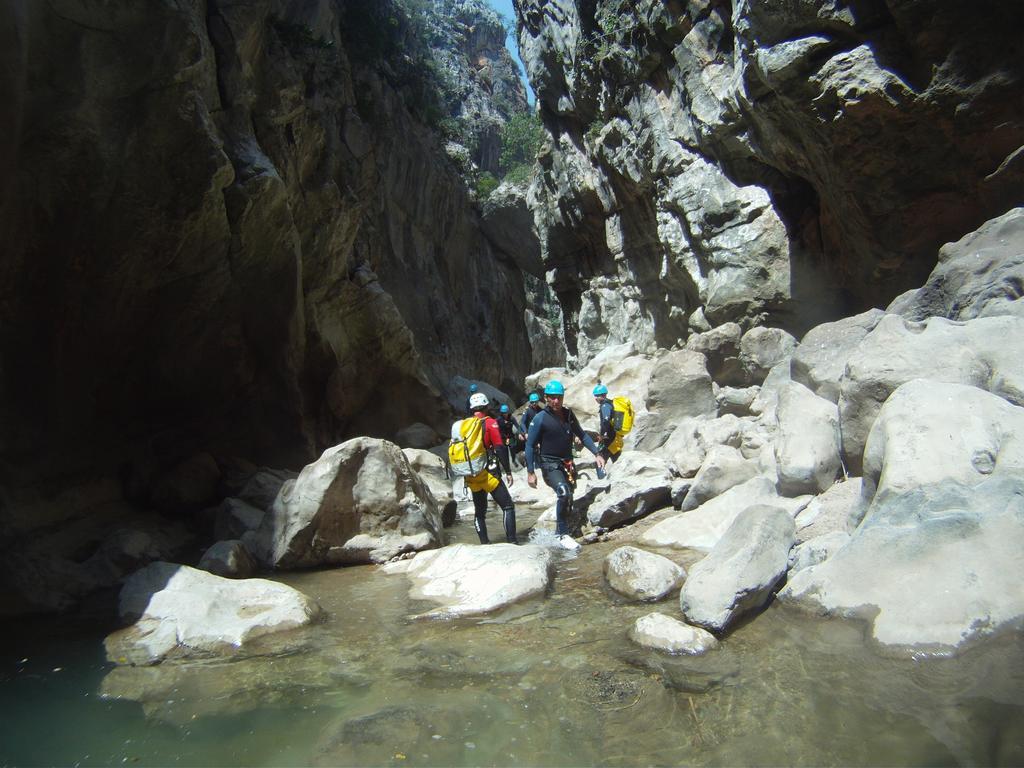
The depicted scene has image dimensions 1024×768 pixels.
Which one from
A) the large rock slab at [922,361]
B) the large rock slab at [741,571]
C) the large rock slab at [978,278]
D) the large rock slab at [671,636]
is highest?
the large rock slab at [978,278]

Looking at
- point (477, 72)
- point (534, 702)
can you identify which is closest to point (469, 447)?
point (534, 702)

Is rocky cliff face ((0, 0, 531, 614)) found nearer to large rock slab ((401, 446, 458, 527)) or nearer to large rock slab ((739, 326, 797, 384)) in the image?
large rock slab ((401, 446, 458, 527))

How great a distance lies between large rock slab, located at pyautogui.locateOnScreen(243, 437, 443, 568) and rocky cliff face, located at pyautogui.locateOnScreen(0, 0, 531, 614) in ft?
8.87

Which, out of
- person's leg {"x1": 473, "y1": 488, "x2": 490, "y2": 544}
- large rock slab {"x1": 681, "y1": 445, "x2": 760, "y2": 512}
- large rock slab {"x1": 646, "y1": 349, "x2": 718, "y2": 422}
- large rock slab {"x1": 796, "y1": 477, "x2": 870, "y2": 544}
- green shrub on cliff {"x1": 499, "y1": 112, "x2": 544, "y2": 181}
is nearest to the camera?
large rock slab {"x1": 796, "y1": 477, "x2": 870, "y2": 544}

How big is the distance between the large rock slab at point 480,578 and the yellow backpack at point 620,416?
378cm

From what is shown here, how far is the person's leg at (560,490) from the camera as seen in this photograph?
6.86 metres

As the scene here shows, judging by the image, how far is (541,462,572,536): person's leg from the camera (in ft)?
22.5

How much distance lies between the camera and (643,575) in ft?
15.2

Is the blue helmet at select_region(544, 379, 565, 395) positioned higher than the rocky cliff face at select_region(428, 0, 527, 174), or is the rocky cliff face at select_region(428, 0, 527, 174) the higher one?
the rocky cliff face at select_region(428, 0, 527, 174)

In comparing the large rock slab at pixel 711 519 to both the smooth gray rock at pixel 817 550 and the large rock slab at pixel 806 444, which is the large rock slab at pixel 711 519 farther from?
the smooth gray rock at pixel 817 550

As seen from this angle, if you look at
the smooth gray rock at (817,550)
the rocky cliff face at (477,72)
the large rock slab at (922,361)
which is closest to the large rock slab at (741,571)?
the smooth gray rock at (817,550)

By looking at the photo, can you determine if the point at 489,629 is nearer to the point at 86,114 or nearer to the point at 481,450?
the point at 481,450

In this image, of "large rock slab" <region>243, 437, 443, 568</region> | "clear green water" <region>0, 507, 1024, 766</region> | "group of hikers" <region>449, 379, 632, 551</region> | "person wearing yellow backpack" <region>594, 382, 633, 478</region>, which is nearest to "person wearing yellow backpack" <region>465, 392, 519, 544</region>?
"group of hikers" <region>449, 379, 632, 551</region>

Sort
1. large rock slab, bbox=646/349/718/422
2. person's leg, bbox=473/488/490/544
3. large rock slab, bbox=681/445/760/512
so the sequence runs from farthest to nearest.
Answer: large rock slab, bbox=646/349/718/422
person's leg, bbox=473/488/490/544
large rock slab, bbox=681/445/760/512
